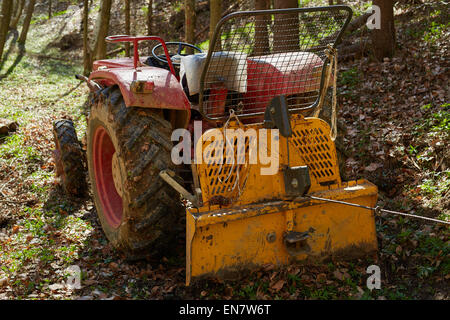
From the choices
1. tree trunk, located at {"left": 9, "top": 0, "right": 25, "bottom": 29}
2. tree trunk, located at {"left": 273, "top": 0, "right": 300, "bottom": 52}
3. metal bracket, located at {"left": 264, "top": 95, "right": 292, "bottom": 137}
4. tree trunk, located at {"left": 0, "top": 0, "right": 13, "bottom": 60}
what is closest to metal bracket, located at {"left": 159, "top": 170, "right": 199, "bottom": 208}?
metal bracket, located at {"left": 264, "top": 95, "right": 292, "bottom": 137}

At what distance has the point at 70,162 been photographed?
5.09m

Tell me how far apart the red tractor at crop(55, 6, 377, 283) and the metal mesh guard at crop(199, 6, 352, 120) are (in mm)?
10

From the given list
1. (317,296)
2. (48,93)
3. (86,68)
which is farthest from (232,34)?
(86,68)

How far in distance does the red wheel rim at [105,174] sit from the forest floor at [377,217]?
0.33 metres

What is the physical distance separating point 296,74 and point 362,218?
129 cm

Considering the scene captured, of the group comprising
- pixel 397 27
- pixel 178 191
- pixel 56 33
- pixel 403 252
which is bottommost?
pixel 403 252

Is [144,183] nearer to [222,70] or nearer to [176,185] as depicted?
[176,185]

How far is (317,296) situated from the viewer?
3230 millimetres

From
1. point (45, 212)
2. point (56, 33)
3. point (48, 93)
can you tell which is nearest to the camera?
point (45, 212)

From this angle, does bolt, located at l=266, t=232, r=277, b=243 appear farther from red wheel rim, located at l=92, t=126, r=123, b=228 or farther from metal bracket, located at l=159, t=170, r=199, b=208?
red wheel rim, located at l=92, t=126, r=123, b=228

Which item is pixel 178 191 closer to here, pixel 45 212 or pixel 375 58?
pixel 45 212

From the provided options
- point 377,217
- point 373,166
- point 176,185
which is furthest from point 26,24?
point 377,217

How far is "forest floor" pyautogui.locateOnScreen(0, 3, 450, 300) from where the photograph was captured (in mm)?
3377
